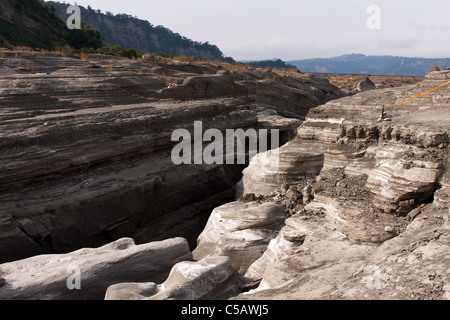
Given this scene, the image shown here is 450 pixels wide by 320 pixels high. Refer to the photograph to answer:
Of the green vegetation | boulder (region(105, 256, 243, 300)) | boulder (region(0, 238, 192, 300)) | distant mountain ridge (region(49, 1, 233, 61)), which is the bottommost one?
boulder (region(0, 238, 192, 300))

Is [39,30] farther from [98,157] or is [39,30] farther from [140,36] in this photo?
[140,36]

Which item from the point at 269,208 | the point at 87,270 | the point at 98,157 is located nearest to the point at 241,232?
the point at 269,208

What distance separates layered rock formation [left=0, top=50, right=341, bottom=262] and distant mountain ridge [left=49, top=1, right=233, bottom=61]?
5540cm

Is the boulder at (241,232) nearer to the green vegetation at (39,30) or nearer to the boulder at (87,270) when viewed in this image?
the boulder at (87,270)

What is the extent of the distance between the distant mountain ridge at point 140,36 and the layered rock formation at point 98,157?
5540cm

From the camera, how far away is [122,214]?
834 cm

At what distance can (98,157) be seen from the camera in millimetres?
8523

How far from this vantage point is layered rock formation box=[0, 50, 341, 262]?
23.9ft

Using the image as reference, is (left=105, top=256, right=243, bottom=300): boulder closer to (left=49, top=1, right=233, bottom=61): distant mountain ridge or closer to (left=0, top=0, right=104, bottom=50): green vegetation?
(left=0, top=0, right=104, bottom=50): green vegetation

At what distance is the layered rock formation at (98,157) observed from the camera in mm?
7297

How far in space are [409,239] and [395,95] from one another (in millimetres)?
5427

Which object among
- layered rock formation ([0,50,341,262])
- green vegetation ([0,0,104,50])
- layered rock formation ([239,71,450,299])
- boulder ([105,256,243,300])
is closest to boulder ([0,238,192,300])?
boulder ([105,256,243,300])

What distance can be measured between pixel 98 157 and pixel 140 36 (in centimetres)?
6893
